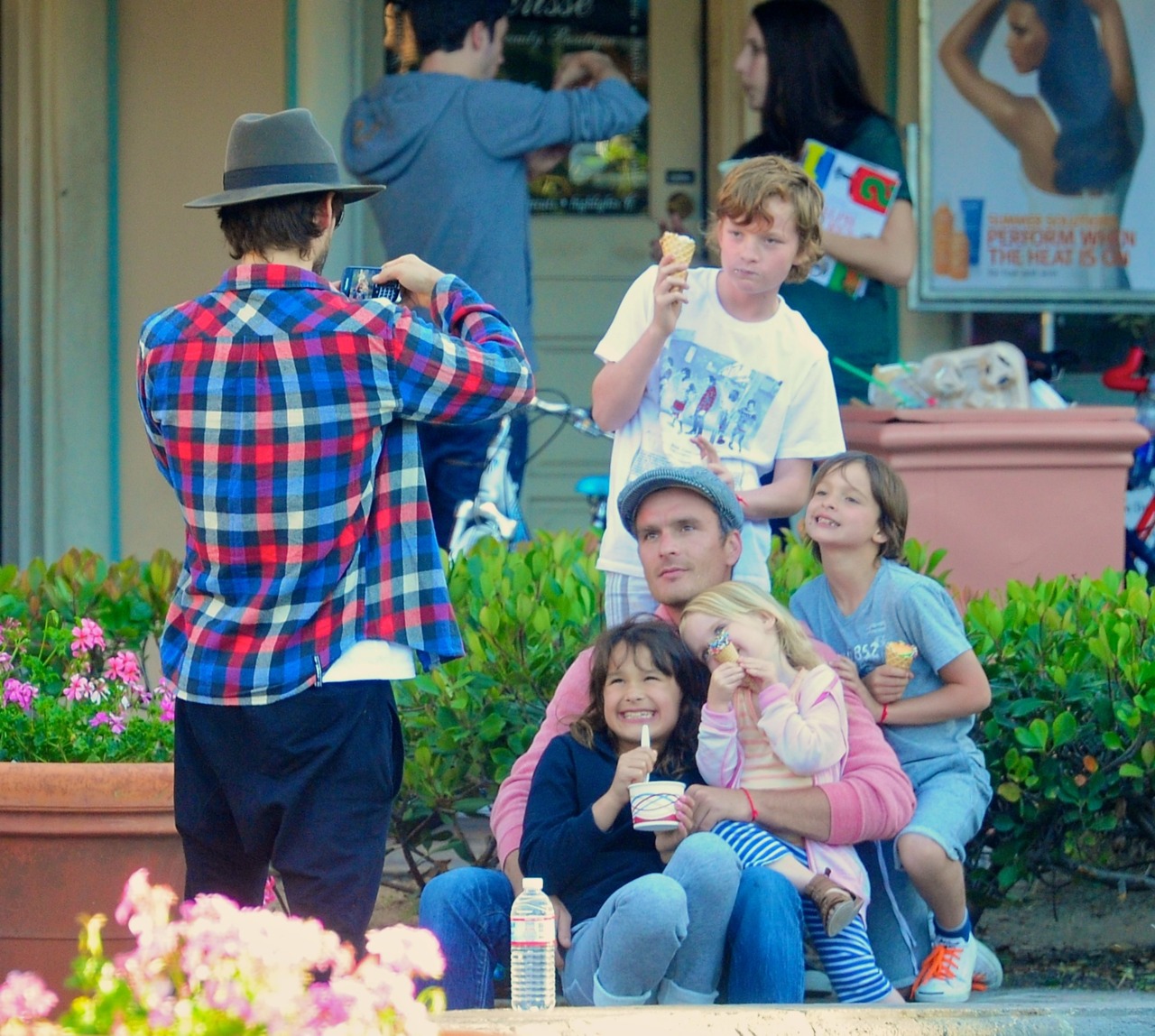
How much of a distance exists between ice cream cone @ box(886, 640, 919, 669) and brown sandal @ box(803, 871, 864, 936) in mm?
515

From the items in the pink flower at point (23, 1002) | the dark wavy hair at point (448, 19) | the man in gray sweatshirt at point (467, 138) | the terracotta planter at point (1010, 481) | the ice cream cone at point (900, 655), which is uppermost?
the dark wavy hair at point (448, 19)

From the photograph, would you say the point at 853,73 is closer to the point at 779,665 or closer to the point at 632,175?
the point at 632,175

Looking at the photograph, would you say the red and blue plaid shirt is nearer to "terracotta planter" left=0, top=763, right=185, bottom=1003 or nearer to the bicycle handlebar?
"terracotta planter" left=0, top=763, right=185, bottom=1003

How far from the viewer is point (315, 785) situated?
3.13 m

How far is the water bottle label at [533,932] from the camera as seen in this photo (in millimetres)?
3402

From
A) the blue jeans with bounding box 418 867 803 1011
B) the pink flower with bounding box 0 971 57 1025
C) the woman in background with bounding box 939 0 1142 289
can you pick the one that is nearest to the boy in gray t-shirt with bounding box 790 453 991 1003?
the blue jeans with bounding box 418 867 803 1011

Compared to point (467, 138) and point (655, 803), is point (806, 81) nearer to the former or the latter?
point (467, 138)

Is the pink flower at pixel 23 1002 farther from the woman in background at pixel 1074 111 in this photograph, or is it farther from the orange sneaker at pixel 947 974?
the woman in background at pixel 1074 111

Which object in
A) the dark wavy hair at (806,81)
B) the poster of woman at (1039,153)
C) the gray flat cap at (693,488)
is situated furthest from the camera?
the poster of woman at (1039,153)

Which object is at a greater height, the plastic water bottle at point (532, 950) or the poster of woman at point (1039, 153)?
the poster of woman at point (1039, 153)

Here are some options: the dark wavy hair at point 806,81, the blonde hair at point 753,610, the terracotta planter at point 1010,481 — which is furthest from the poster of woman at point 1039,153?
the blonde hair at point 753,610

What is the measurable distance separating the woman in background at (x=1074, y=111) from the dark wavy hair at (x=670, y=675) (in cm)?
394

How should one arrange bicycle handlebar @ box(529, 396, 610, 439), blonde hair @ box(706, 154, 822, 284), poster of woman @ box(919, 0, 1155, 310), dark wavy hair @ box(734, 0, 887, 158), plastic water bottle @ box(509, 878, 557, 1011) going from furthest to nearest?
poster of woman @ box(919, 0, 1155, 310)
bicycle handlebar @ box(529, 396, 610, 439)
dark wavy hair @ box(734, 0, 887, 158)
blonde hair @ box(706, 154, 822, 284)
plastic water bottle @ box(509, 878, 557, 1011)

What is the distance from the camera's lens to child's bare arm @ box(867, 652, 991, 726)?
13.4 feet
